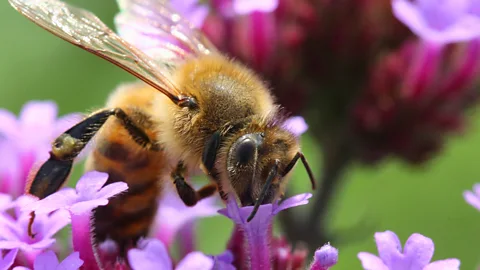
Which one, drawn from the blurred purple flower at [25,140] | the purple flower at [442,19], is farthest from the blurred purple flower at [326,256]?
the blurred purple flower at [25,140]

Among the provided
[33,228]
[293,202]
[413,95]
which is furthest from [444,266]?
[413,95]

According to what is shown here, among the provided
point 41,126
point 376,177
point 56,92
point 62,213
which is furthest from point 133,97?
point 376,177

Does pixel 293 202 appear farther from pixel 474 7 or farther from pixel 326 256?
pixel 474 7

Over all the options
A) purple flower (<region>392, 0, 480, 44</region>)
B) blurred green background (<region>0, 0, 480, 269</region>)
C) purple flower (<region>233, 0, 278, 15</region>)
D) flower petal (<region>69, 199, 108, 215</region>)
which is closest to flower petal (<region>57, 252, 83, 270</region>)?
flower petal (<region>69, 199, 108, 215</region>)

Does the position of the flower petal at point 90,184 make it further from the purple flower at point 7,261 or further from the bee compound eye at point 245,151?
the bee compound eye at point 245,151

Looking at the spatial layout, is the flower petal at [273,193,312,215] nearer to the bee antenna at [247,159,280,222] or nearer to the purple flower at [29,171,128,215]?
the bee antenna at [247,159,280,222]

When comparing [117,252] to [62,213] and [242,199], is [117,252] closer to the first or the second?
[62,213]

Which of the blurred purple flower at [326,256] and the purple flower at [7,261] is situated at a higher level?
the blurred purple flower at [326,256]
